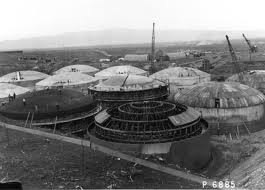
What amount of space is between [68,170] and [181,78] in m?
40.0

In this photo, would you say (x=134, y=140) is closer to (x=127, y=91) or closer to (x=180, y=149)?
(x=180, y=149)

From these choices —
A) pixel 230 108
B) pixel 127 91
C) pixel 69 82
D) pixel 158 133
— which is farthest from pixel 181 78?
pixel 158 133

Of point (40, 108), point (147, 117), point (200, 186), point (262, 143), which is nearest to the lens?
point (200, 186)

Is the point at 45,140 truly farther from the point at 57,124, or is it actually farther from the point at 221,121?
the point at 221,121

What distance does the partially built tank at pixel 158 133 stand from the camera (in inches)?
1126

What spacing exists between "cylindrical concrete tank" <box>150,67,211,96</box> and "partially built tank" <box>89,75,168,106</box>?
26.0 ft

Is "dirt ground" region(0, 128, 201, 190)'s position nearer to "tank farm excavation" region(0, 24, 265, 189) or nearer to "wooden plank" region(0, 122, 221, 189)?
"tank farm excavation" region(0, 24, 265, 189)

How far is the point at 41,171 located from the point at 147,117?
1084cm

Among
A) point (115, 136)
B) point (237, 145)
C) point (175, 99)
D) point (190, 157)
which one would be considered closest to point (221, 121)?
point (237, 145)

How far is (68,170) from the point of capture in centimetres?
2517

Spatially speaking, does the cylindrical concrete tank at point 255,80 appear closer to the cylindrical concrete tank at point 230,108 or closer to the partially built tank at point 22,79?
the cylindrical concrete tank at point 230,108

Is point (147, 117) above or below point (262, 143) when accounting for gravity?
above

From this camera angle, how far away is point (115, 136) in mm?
30297

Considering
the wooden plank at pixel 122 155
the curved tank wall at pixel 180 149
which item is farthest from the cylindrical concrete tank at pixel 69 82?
the curved tank wall at pixel 180 149
